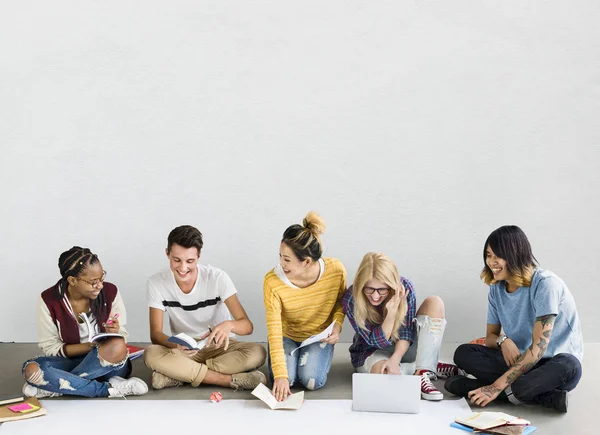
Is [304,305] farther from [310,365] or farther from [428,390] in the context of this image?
[428,390]

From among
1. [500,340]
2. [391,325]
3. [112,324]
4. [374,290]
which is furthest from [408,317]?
[112,324]

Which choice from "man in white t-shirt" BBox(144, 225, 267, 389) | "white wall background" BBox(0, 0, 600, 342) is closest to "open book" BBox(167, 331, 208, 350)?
"man in white t-shirt" BBox(144, 225, 267, 389)

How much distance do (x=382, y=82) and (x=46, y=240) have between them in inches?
79.9

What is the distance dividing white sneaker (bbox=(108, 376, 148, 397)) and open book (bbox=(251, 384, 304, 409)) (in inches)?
19.7

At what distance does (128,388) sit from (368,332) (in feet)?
3.56

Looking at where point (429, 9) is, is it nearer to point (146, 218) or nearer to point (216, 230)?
point (216, 230)

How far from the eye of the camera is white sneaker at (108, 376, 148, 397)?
3.24 metres

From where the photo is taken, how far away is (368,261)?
324cm

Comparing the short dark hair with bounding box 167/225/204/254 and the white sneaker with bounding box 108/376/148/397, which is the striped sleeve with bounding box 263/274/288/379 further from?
the white sneaker with bounding box 108/376/148/397

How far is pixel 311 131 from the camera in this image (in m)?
4.03

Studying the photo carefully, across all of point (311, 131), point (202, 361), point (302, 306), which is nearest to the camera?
point (302, 306)

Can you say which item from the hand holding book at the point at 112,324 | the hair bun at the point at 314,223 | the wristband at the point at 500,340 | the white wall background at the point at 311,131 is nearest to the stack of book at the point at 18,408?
the hand holding book at the point at 112,324

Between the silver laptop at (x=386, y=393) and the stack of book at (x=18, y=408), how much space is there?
1.28 metres

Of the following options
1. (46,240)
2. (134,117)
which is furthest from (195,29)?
(46,240)
